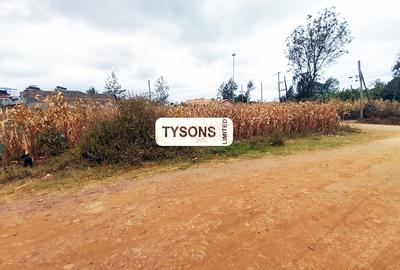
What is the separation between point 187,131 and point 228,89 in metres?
45.0

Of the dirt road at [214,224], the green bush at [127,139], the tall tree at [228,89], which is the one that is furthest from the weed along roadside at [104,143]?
the tall tree at [228,89]

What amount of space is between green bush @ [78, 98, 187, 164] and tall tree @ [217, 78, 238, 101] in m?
42.9

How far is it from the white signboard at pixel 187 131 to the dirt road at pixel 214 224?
167 centimetres

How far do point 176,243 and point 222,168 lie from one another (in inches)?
131

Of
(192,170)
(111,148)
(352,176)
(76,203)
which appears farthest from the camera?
(111,148)

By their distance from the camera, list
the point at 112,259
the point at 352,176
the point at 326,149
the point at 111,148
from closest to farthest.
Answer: the point at 112,259 < the point at 352,176 < the point at 111,148 < the point at 326,149

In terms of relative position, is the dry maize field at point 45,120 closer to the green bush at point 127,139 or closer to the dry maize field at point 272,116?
the green bush at point 127,139

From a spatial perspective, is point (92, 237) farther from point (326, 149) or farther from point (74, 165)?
point (326, 149)

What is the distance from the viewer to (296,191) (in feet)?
13.9

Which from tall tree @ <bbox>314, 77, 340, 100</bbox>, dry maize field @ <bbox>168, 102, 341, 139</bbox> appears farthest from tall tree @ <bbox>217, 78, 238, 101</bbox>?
dry maize field @ <bbox>168, 102, 341, 139</bbox>

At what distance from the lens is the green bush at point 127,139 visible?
6215 mm

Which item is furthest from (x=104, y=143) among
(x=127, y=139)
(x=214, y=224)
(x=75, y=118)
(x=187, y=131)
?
(x=214, y=224)

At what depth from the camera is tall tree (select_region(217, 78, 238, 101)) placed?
49362mm

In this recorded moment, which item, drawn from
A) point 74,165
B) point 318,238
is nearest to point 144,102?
point 74,165
